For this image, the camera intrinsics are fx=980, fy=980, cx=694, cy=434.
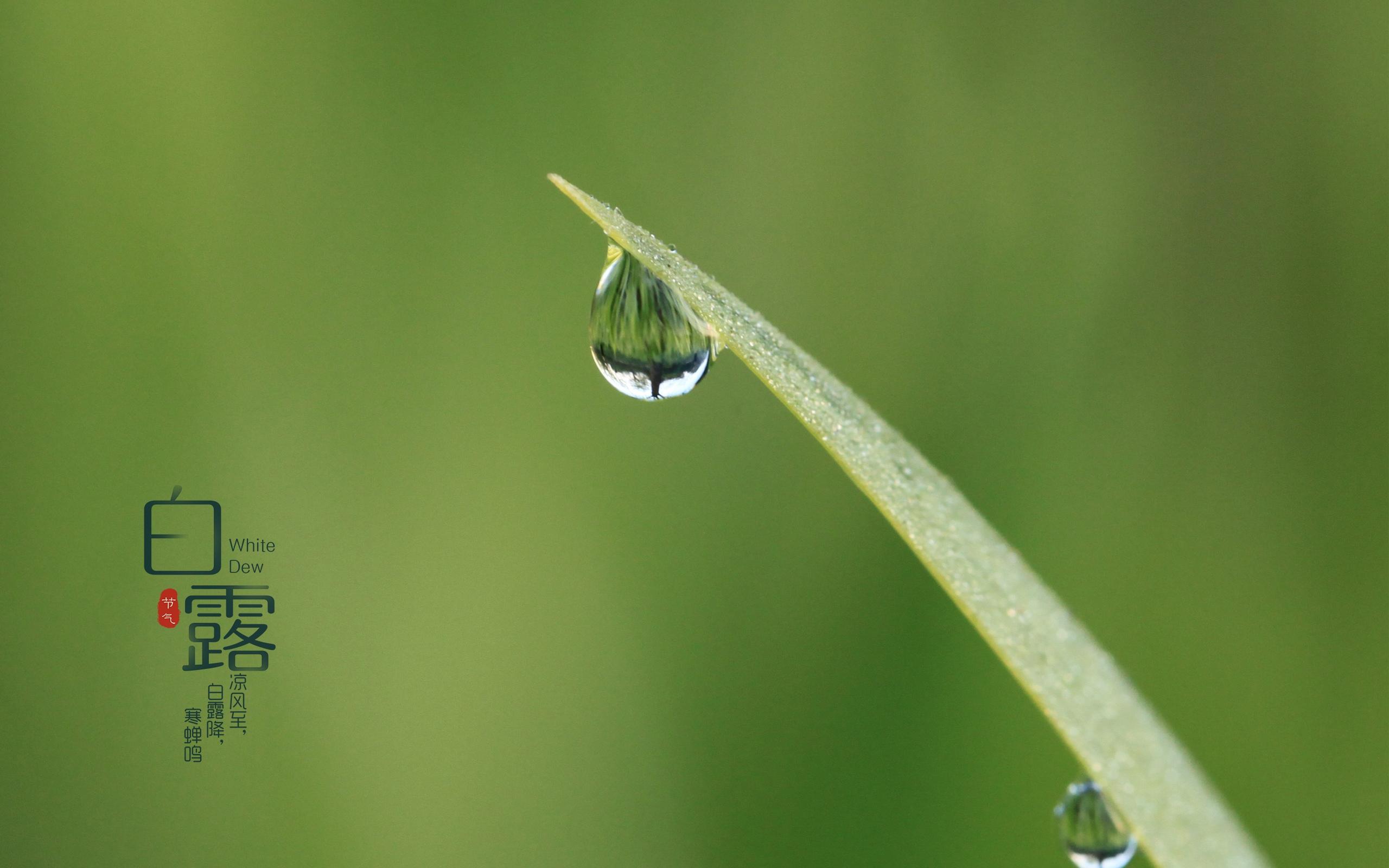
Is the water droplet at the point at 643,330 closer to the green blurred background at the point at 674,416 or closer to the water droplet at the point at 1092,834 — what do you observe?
the water droplet at the point at 1092,834

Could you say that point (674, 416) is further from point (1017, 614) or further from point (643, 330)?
point (1017, 614)

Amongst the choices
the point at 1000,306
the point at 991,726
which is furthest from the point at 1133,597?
the point at 1000,306

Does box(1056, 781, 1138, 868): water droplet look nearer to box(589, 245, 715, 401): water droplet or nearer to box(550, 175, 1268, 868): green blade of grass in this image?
box(550, 175, 1268, 868): green blade of grass

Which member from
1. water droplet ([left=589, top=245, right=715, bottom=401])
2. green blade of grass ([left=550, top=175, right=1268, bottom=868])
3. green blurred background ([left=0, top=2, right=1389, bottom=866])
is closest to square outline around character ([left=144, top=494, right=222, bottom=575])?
green blurred background ([left=0, top=2, right=1389, bottom=866])

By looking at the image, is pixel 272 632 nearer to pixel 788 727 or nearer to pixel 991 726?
pixel 788 727

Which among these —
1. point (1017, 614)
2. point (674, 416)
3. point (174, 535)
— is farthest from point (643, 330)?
point (174, 535)

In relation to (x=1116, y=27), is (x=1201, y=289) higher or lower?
lower

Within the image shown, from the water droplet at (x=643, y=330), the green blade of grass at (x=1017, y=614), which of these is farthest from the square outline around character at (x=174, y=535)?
the green blade of grass at (x=1017, y=614)
